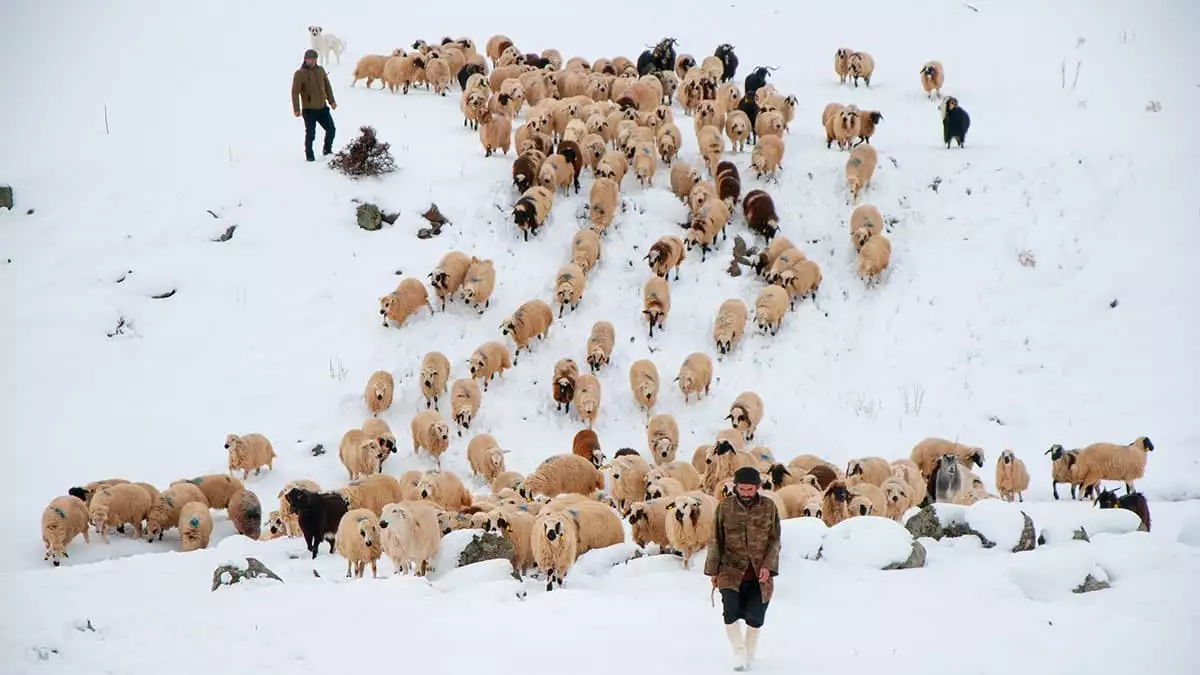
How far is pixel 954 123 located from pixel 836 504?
1227 centimetres

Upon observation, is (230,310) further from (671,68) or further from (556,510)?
(671,68)

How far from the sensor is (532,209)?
18.1 m

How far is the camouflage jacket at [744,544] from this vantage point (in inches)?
263

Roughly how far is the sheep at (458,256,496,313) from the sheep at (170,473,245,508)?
204 inches

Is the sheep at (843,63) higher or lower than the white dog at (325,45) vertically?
lower

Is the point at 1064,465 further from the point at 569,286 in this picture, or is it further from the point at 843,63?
the point at 843,63

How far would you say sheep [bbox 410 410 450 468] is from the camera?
14.4 meters

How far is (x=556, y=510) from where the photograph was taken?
33.2 feet

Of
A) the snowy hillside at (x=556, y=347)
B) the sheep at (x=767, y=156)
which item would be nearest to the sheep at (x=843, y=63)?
the snowy hillside at (x=556, y=347)

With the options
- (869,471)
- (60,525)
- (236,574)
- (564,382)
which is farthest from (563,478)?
(60,525)

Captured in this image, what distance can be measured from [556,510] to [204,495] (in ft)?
17.6

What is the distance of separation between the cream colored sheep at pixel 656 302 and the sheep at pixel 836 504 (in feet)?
20.8

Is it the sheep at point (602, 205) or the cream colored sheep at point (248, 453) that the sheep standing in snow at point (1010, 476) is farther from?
the cream colored sheep at point (248, 453)

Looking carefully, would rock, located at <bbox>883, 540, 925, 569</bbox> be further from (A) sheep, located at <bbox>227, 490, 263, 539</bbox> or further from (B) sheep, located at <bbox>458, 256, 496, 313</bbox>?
(B) sheep, located at <bbox>458, 256, 496, 313</bbox>
